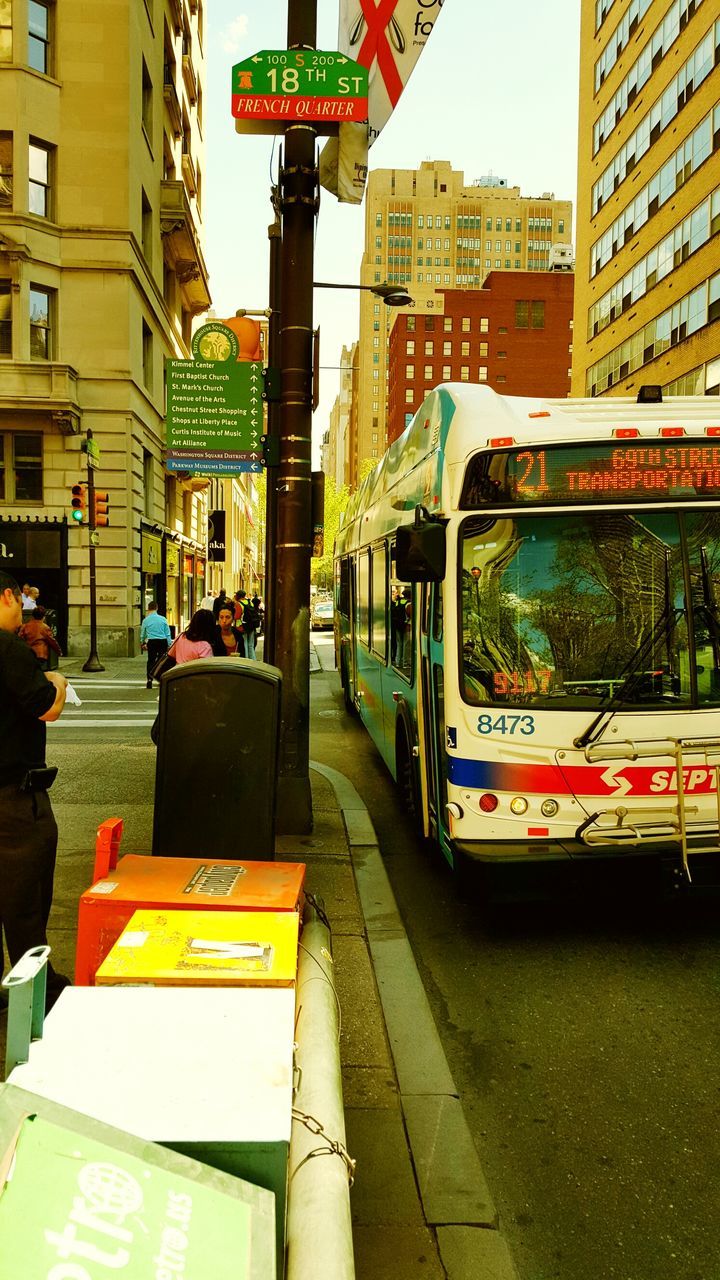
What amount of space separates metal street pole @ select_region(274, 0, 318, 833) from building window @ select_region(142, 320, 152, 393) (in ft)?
73.2

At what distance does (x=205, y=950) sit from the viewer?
261 centimetres

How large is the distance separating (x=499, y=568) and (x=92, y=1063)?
370cm

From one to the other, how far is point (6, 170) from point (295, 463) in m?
21.8

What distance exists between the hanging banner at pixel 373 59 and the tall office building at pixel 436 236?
13965 centimetres

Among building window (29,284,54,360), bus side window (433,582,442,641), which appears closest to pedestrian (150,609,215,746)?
bus side window (433,582,442,641)

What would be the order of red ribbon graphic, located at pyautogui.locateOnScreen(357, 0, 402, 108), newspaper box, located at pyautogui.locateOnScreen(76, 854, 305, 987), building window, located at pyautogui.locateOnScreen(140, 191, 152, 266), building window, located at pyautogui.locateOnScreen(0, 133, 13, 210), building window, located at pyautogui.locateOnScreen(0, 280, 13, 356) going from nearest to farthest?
newspaper box, located at pyautogui.locateOnScreen(76, 854, 305, 987) → red ribbon graphic, located at pyautogui.locateOnScreen(357, 0, 402, 108) → building window, located at pyautogui.locateOnScreen(0, 133, 13, 210) → building window, located at pyautogui.locateOnScreen(0, 280, 13, 356) → building window, located at pyautogui.locateOnScreen(140, 191, 152, 266)

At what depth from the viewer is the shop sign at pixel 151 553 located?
2756cm

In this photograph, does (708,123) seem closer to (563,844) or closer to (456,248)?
(563,844)

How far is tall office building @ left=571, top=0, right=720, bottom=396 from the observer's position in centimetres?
2825

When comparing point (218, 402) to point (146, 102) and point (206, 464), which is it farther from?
point (146, 102)

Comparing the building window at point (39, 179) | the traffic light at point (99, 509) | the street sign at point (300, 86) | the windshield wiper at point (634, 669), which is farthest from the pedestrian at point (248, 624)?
the windshield wiper at point (634, 669)

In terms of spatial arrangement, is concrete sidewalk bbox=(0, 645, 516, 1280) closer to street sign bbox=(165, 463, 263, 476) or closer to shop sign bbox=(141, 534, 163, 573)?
street sign bbox=(165, 463, 263, 476)

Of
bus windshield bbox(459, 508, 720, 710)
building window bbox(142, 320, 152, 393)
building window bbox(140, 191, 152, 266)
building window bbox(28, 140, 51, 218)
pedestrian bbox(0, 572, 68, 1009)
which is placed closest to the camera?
pedestrian bbox(0, 572, 68, 1009)

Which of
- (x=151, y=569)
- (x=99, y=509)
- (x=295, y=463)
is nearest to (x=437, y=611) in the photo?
(x=295, y=463)
